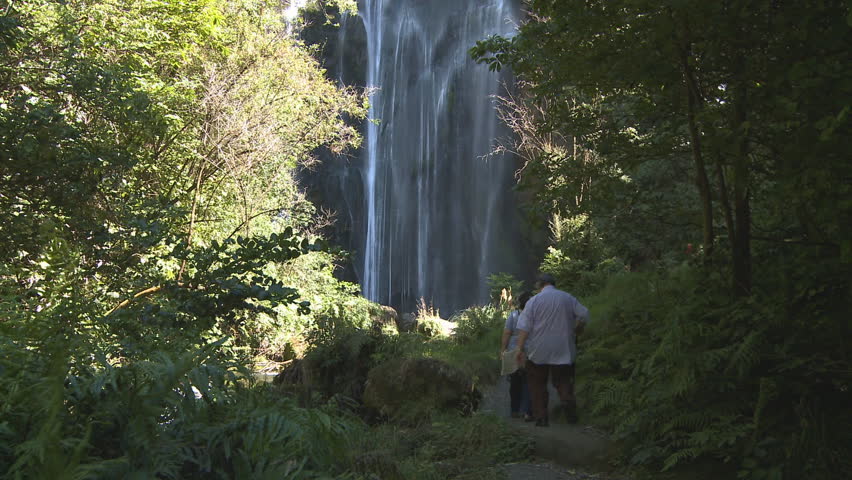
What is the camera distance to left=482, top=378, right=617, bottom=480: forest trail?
233 inches

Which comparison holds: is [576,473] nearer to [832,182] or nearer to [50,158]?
[832,182]

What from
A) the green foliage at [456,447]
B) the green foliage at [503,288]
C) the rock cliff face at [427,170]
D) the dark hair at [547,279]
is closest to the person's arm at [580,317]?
the dark hair at [547,279]

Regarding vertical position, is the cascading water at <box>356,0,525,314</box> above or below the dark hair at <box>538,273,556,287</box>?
above

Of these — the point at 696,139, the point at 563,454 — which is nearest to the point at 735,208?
the point at 696,139

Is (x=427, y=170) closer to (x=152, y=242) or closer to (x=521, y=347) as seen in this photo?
(x=521, y=347)

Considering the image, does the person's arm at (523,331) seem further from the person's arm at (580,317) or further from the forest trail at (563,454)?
the forest trail at (563,454)

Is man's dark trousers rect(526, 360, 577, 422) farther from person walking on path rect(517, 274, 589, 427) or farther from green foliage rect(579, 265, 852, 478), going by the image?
green foliage rect(579, 265, 852, 478)

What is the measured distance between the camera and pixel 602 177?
7.22 m

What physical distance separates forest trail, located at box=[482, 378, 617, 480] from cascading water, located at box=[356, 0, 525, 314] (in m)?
21.8

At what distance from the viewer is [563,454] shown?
21.2 ft

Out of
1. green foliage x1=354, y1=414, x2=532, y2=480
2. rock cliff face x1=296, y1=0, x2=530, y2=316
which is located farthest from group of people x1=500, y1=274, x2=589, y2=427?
rock cliff face x1=296, y1=0, x2=530, y2=316

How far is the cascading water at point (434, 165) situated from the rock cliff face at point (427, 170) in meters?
0.05

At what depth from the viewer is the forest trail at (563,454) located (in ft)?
19.4

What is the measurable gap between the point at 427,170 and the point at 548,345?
25.4m
